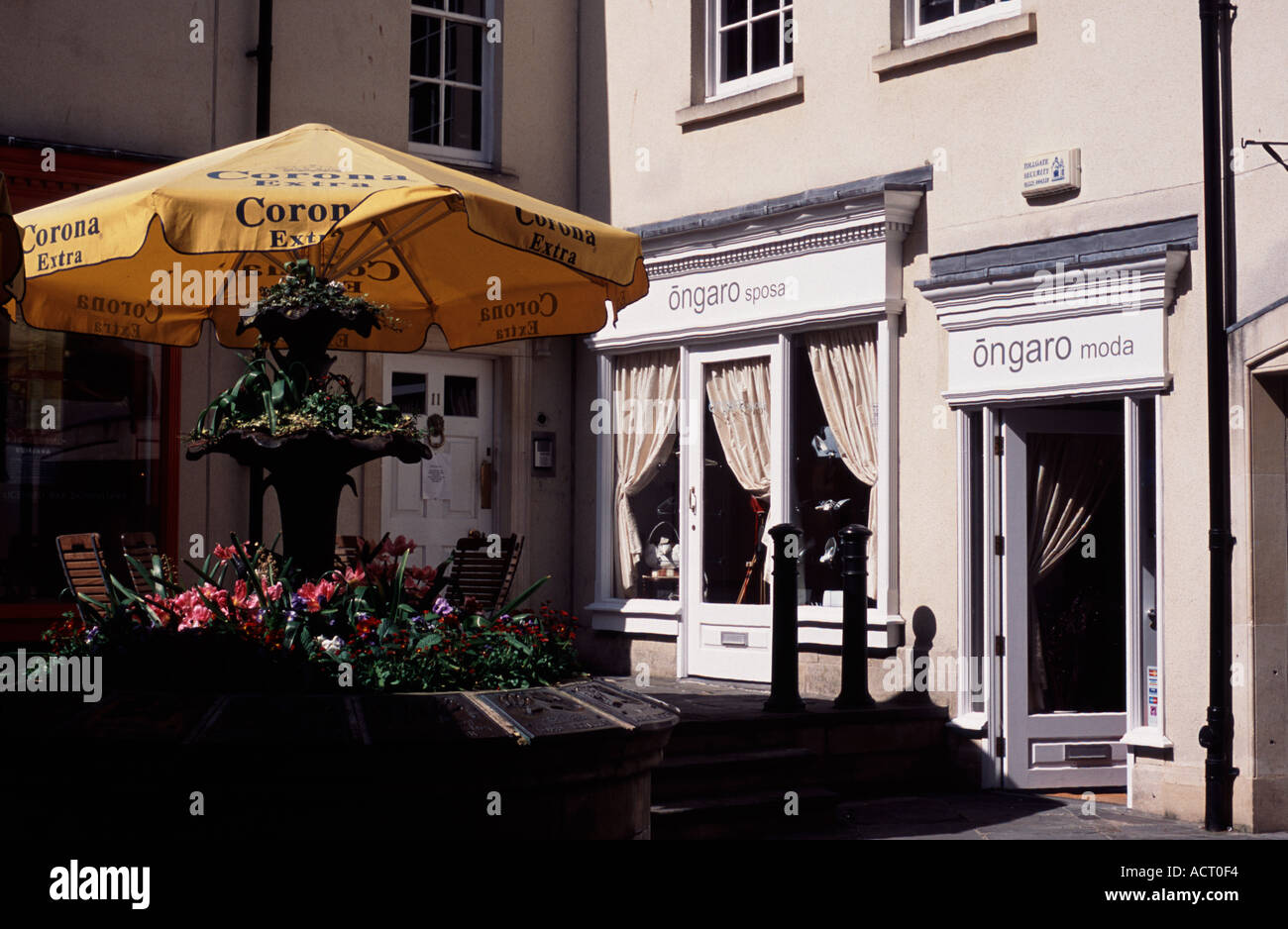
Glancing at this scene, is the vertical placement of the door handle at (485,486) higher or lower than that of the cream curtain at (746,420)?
lower

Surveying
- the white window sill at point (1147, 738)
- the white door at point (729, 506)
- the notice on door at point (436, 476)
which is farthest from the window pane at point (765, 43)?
the white window sill at point (1147, 738)

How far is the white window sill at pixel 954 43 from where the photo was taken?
30.7ft

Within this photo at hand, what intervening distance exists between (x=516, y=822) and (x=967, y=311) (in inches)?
235

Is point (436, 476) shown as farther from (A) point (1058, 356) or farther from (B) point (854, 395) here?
(A) point (1058, 356)

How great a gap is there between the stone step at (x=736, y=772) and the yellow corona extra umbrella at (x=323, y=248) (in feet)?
7.75

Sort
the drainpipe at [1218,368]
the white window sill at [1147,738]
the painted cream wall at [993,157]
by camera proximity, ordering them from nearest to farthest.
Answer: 1. the drainpipe at [1218,368]
2. the painted cream wall at [993,157]
3. the white window sill at [1147,738]

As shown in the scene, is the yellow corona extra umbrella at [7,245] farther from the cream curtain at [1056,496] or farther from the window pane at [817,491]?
the window pane at [817,491]

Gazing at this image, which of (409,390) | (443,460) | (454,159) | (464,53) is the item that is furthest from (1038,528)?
(464,53)

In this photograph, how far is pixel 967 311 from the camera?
9.45 meters

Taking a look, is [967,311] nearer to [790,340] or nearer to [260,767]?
[790,340]

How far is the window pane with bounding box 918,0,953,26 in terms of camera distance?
33.1 ft

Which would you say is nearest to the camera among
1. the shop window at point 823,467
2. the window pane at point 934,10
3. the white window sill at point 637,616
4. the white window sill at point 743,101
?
the window pane at point 934,10

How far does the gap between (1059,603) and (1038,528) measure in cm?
53
